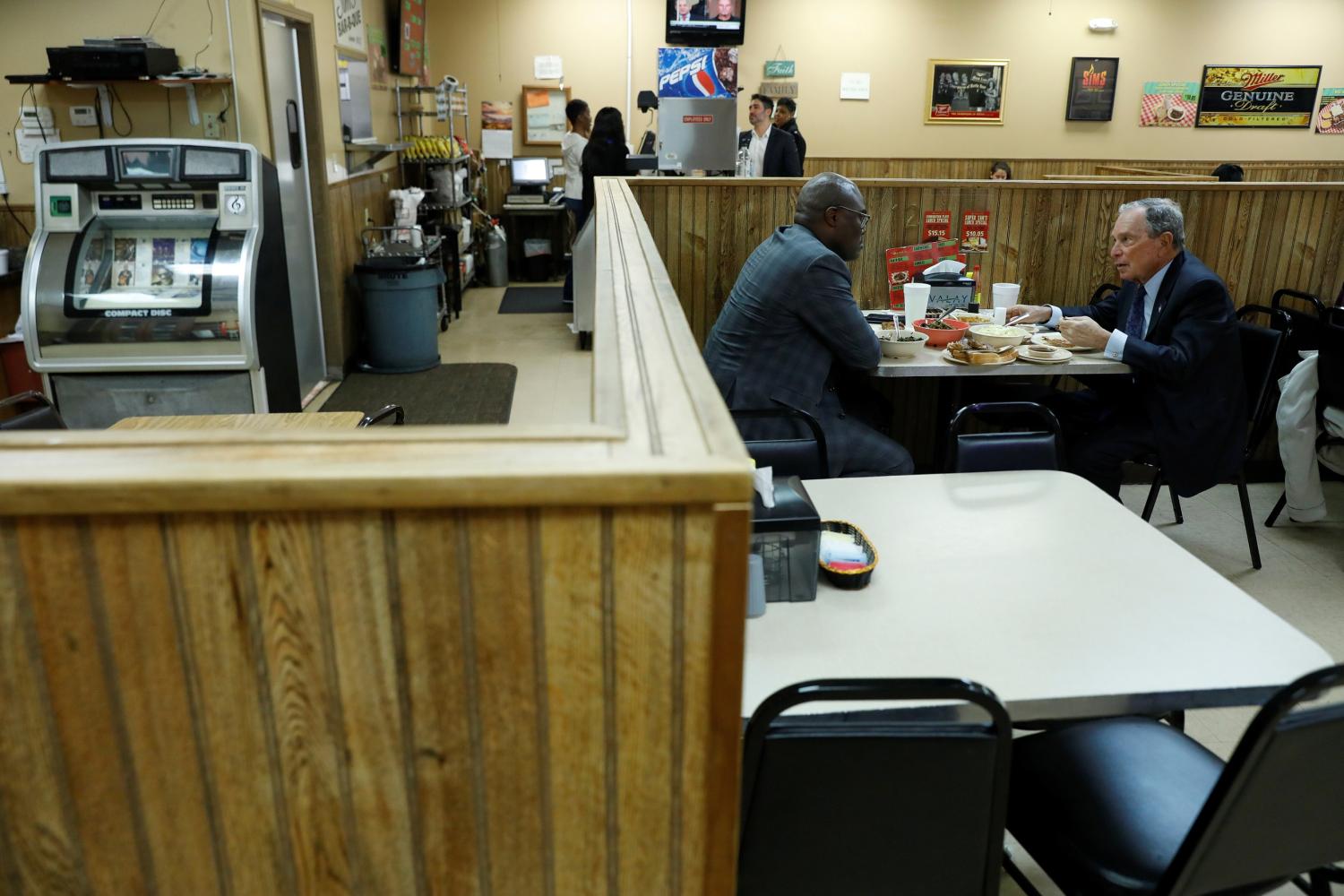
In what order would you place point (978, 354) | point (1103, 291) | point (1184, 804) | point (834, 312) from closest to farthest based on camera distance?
point (1184, 804) → point (834, 312) → point (978, 354) → point (1103, 291)

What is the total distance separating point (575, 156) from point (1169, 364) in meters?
5.72

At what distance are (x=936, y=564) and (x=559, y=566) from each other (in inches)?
48.1

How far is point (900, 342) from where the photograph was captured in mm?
3707

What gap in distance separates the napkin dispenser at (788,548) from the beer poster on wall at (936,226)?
9.34ft

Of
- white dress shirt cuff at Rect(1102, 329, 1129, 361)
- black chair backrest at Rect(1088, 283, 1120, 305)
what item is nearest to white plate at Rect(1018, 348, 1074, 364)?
white dress shirt cuff at Rect(1102, 329, 1129, 361)

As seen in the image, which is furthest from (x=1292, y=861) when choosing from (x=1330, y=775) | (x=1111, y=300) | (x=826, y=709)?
(x=1111, y=300)

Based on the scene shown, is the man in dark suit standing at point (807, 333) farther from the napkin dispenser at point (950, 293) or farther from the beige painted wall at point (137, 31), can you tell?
the beige painted wall at point (137, 31)

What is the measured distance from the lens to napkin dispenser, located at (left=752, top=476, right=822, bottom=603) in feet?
6.07

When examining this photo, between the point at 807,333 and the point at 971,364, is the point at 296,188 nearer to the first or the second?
the point at 807,333

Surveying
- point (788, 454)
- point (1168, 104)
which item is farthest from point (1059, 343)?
point (1168, 104)

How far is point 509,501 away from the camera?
96cm

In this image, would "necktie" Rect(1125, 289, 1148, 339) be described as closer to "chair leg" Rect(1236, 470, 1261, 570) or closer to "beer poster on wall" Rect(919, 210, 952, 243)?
"chair leg" Rect(1236, 470, 1261, 570)

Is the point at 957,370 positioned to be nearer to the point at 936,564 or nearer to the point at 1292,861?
the point at 936,564

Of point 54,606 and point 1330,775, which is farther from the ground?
point 54,606
